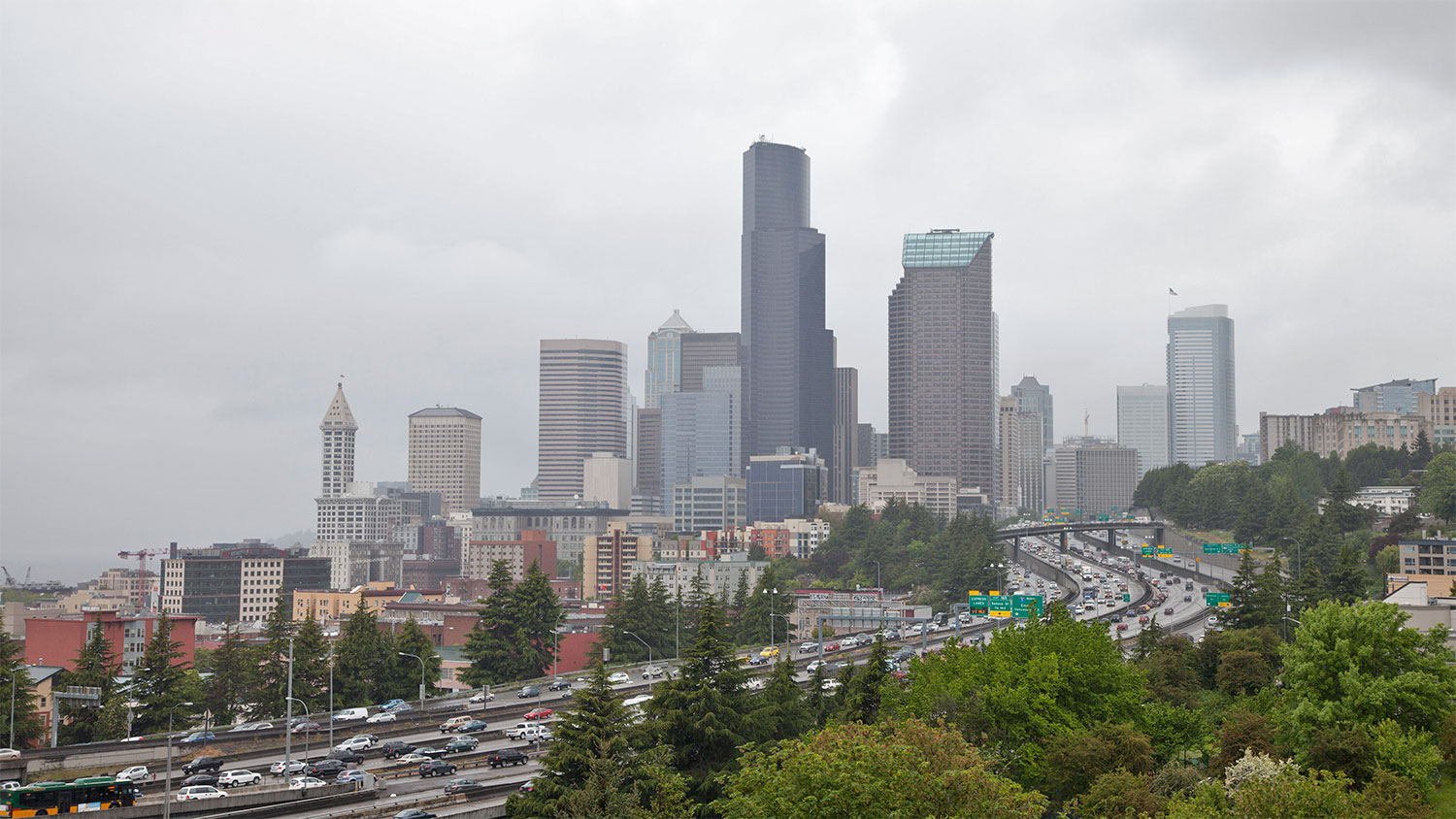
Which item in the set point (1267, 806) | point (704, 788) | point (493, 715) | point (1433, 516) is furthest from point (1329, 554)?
point (1267, 806)

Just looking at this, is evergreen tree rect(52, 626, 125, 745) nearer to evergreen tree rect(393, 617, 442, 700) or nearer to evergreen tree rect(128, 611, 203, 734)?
evergreen tree rect(128, 611, 203, 734)

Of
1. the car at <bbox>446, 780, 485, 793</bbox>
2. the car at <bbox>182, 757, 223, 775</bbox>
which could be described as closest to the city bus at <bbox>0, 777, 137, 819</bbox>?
the car at <bbox>182, 757, 223, 775</bbox>

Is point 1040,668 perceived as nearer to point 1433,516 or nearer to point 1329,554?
point 1329,554

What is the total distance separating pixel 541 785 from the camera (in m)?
56.2

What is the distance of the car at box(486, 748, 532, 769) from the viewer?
76.8m

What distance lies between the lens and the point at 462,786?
6925cm

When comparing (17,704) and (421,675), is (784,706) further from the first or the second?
(17,704)

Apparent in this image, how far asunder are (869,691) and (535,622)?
61.2 metres

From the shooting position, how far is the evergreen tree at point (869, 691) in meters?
71.1

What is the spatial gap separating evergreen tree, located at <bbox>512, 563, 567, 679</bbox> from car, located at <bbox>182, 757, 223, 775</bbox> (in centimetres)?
4738

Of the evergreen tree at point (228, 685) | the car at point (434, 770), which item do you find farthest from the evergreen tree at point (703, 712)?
the evergreen tree at point (228, 685)

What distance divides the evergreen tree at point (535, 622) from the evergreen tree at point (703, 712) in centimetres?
6119

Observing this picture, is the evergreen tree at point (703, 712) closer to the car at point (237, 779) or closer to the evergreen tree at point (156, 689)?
the car at point (237, 779)

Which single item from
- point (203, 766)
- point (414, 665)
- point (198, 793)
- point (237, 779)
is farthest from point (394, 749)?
point (414, 665)
